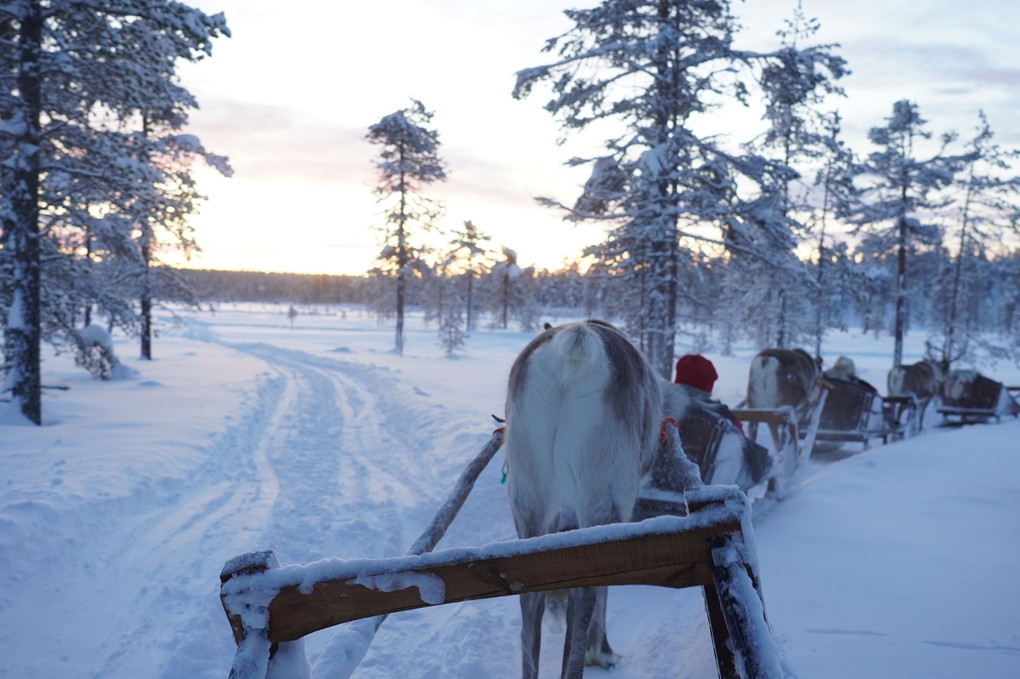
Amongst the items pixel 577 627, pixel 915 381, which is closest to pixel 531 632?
pixel 577 627

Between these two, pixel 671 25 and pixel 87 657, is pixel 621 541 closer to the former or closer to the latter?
pixel 87 657

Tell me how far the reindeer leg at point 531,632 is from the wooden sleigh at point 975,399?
600 inches

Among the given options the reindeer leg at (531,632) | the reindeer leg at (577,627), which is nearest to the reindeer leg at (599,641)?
the reindeer leg at (531,632)

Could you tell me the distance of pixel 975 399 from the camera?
14.0 m

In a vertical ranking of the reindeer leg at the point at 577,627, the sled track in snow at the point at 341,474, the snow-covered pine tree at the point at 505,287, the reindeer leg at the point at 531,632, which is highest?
the snow-covered pine tree at the point at 505,287

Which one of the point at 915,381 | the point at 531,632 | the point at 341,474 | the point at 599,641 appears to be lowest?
the point at 341,474

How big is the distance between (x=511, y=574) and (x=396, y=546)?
432 cm

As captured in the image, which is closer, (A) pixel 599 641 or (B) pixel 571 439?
(B) pixel 571 439

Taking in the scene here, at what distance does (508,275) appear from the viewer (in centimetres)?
6925

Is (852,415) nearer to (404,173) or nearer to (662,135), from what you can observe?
(662,135)

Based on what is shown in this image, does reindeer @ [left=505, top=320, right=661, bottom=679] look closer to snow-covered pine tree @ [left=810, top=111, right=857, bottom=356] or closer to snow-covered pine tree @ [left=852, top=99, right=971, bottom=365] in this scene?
snow-covered pine tree @ [left=810, top=111, right=857, bottom=356]

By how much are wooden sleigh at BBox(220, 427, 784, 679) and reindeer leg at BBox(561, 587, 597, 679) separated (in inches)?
45.8

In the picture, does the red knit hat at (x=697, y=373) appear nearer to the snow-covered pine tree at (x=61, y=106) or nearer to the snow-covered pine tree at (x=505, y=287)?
the snow-covered pine tree at (x=61, y=106)

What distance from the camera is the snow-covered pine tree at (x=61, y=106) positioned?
28.9 feet
